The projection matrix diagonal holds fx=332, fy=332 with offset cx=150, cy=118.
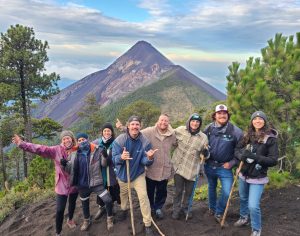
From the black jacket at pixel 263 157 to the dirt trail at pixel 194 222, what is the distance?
118 centimetres

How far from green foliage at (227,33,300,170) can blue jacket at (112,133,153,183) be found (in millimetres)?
2195

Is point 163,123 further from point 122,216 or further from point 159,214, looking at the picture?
point 122,216

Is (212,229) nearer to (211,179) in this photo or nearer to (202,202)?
(211,179)

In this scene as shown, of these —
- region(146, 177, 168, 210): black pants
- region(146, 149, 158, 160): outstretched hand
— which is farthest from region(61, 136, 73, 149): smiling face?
region(146, 177, 168, 210): black pants

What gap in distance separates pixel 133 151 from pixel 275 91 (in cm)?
357

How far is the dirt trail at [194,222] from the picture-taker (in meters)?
5.88

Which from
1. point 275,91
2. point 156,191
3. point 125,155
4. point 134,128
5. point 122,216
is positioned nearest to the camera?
point 125,155

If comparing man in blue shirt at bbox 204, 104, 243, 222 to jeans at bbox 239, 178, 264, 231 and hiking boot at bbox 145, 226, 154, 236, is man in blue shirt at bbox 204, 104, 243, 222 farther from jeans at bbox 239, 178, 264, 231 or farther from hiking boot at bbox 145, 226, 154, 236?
hiking boot at bbox 145, 226, 154, 236

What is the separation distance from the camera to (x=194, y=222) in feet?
20.5

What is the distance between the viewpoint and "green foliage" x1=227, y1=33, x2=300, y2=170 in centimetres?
667

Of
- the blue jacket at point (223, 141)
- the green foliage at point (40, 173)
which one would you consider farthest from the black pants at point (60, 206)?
the green foliage at point (40, 173)

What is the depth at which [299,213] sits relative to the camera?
6484mm

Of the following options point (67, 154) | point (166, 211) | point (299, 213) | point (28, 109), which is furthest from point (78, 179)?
point (28, 109)

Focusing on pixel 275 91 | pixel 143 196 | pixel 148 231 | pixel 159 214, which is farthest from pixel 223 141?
pixel 275 91
